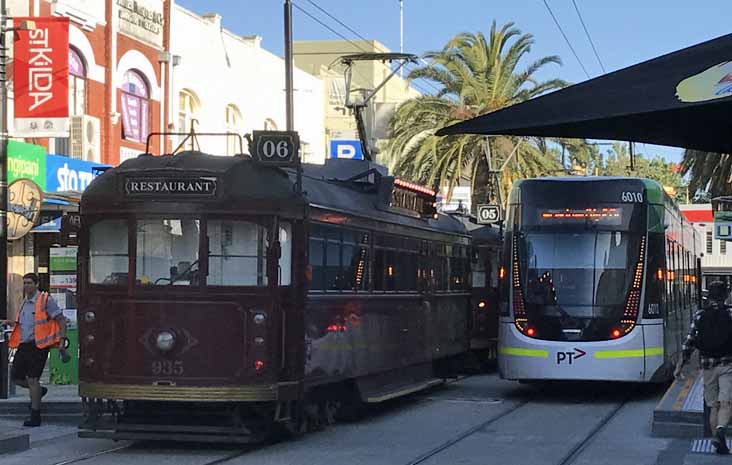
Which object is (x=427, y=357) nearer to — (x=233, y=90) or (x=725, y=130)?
(x=725, y=130)

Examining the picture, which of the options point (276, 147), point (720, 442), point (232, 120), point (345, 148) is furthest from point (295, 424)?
point (345, 148)

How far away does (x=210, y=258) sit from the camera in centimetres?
1276

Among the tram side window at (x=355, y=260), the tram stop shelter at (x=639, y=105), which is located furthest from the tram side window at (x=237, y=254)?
the tram stop shelter at (x=639, y=105)

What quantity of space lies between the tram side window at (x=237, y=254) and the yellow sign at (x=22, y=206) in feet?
21.4

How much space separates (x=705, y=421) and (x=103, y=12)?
2058cm

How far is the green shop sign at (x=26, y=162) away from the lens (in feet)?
78.8

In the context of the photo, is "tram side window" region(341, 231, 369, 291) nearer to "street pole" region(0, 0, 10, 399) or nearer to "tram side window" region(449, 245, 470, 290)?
"street pole" region(0, 0, 10, 399)

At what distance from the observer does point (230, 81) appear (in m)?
38.0

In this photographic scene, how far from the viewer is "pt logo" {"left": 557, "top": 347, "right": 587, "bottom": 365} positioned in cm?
1756

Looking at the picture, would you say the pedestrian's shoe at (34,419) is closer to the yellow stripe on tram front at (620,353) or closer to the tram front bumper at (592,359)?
the tram front bumper at (592,359)

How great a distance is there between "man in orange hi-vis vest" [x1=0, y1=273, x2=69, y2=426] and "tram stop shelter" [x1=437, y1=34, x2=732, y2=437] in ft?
35.3

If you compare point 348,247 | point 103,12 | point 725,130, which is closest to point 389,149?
point 103,12

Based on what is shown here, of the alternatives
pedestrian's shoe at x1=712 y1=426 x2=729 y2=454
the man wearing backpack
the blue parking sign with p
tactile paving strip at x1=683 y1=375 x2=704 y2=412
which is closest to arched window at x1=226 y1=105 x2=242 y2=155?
the blue parking sign with p

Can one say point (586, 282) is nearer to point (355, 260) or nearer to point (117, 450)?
point (355, 260)
